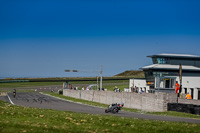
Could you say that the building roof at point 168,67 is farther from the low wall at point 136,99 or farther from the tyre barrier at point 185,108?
the tyre barrier at point 185,108

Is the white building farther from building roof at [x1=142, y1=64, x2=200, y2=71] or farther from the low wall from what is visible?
the low wall

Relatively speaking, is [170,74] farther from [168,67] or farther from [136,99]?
[136,99]

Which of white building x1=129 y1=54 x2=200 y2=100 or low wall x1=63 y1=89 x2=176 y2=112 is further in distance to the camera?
white building x1=129 y1=54 x2=200 y2=100

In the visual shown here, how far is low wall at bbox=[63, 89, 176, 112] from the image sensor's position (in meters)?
35.4

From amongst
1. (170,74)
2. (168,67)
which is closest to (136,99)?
(170,74)

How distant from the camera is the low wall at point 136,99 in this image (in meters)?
35.4

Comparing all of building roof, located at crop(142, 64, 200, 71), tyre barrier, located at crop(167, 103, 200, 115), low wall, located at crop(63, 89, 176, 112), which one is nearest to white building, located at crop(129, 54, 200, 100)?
building roof, located at crop(142, 64, 200, 71)

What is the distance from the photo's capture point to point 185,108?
98.7 ft

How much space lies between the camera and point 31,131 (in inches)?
523

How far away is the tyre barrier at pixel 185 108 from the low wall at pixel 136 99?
62.0 inches

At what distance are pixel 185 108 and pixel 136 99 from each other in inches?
619

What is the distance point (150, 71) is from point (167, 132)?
59.4m

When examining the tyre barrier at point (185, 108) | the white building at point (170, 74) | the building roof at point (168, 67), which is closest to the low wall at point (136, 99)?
the tyre barrier at point (185, 108)

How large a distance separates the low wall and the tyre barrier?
1576 mm
